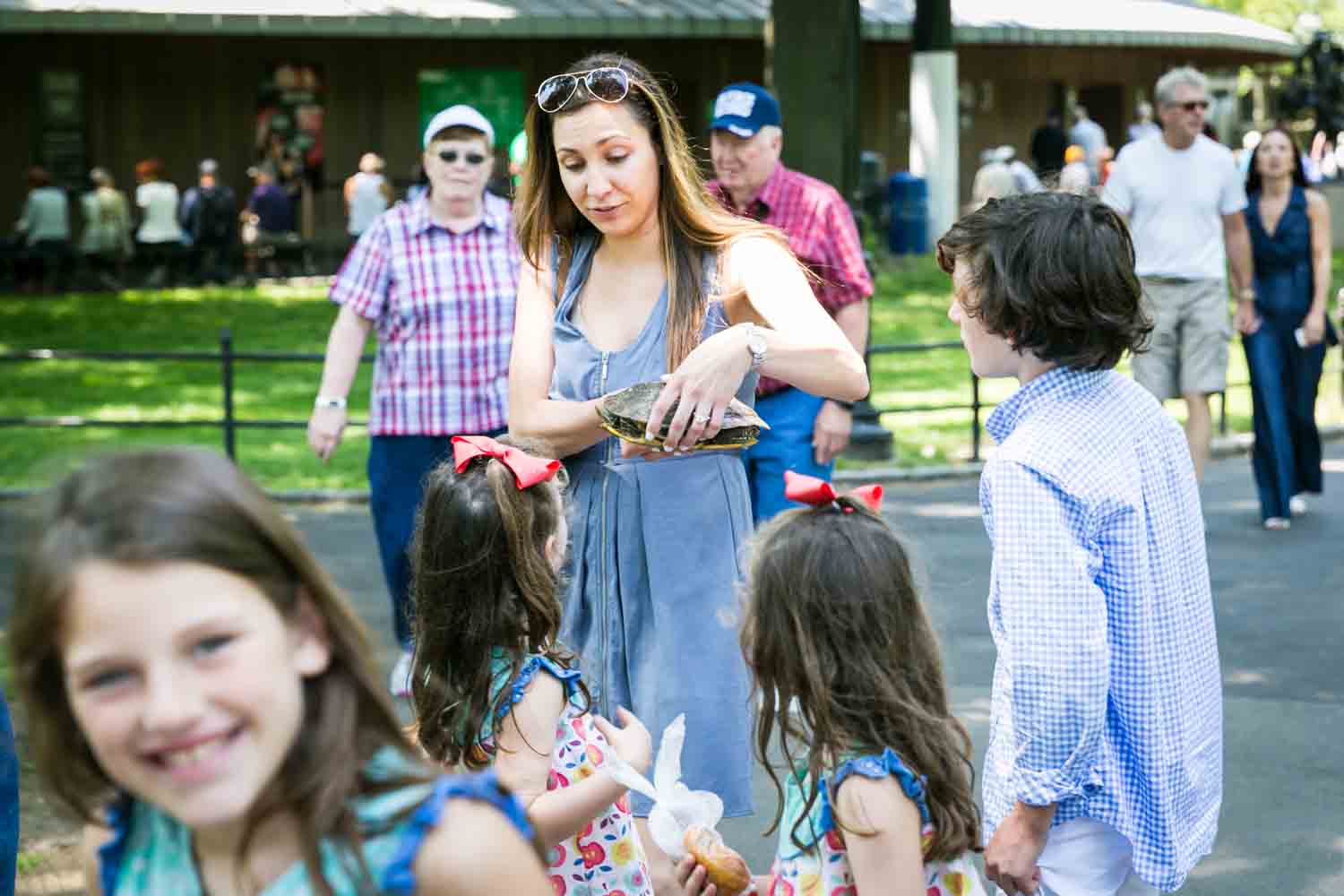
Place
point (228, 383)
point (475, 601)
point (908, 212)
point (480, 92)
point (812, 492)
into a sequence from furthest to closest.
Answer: point (480, 92), point (908, 212), point (228, 383), point (475, 601), point (812, 492)

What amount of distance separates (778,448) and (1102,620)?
3226 millimetres

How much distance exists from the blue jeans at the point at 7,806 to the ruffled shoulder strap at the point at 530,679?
81 centimetres

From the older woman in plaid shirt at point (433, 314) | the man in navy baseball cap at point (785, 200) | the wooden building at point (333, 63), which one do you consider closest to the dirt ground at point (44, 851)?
the older woman in plaid shirt at point (433, 314)

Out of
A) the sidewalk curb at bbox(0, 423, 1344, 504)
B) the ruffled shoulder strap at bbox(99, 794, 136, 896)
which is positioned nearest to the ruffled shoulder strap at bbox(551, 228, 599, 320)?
the ruffled shoulder strap at bbox(99, 794, 136, 896)

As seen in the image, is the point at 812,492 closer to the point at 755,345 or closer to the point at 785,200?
the point at 755,345

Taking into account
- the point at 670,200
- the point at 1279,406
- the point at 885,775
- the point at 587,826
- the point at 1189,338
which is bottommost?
the point at 587,826

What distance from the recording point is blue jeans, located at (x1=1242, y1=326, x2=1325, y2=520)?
9562 mm

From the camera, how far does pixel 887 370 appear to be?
16.7m

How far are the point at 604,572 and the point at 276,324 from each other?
57.6ft

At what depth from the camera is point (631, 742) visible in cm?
319

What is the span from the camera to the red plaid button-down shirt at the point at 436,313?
22.2ft

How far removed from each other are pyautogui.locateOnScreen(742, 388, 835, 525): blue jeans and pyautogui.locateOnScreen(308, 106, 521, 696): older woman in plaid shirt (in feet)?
3.67

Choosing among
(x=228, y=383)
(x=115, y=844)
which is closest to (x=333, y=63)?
(x=228, y=383)

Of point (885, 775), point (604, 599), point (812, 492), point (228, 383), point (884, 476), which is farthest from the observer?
point (884, 476)
